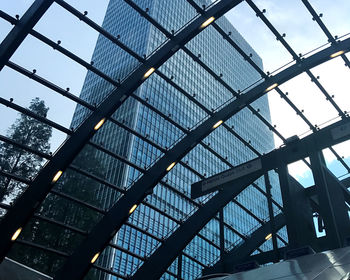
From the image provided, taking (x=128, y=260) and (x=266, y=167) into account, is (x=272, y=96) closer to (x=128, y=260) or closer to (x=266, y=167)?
(x=266, y=167)

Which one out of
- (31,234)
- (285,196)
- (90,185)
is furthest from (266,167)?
(31,234)

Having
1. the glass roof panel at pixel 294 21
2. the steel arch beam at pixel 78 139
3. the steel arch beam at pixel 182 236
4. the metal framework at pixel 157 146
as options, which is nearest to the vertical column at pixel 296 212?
the metal framework at pixel 157 146

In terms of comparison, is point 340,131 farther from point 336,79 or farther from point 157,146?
point 157,146

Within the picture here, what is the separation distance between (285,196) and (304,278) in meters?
9.42

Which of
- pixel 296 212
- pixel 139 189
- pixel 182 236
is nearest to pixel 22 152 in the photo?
pixel 139 189

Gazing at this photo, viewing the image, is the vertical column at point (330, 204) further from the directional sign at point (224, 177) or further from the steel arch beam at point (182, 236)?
the steel arch beam at point (182, 236)

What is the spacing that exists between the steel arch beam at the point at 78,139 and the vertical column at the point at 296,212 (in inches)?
295

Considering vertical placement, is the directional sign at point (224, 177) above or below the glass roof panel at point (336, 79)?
below

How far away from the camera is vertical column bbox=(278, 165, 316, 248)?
1403cm

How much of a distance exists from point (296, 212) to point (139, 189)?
8.58 meters

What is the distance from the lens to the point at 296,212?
1479cm

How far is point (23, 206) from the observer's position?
1656 cm

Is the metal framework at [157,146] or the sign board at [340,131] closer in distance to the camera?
the sign board at [340,131]

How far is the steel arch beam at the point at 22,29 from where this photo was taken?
1412 centimetres
